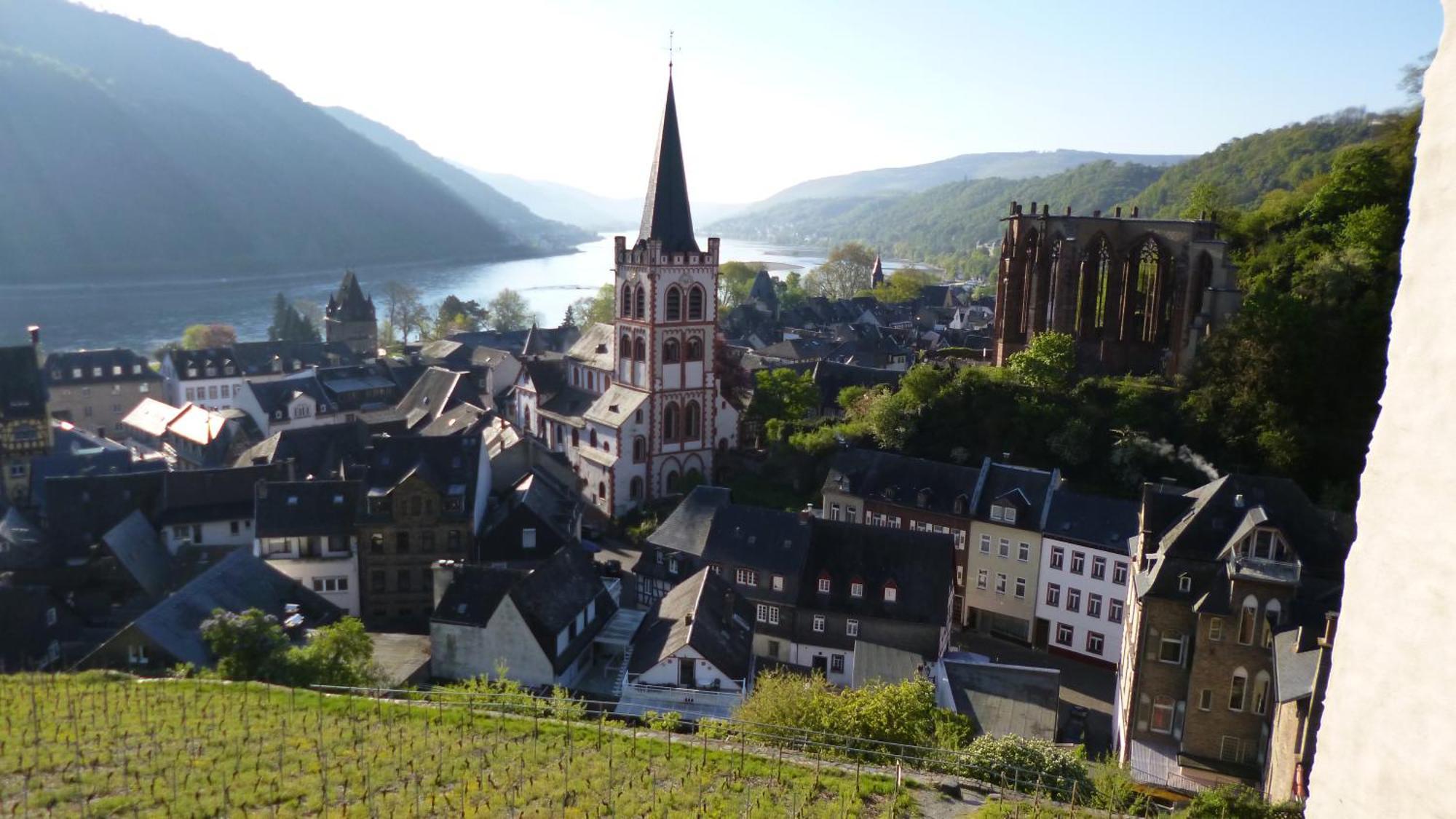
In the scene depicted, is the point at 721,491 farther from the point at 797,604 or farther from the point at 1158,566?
the point at 1158,566

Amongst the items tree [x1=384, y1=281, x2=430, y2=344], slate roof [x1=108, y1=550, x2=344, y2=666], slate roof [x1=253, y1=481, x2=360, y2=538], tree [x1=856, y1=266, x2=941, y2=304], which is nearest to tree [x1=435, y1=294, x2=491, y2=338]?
tree [x1=384, y1=281, x2=430, y2=344]

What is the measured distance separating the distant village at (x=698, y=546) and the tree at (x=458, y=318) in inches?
2111

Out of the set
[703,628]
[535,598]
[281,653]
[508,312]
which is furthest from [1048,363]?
[508,312]

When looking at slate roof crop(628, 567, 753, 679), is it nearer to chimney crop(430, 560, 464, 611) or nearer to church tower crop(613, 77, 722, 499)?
chimney crop(430, 560, 464, 611)

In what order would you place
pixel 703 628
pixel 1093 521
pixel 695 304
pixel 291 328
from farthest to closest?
pixel 291 328 → pixel 695 304 → pixel 1093 521 → pixel 703 628

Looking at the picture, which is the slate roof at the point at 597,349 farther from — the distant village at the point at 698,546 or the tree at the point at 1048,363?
the tree at the point at 1048,363

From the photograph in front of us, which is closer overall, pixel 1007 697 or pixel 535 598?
pixel 1007 697

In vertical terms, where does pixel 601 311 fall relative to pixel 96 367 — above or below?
above

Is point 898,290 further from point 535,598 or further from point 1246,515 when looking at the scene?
point 1246,515

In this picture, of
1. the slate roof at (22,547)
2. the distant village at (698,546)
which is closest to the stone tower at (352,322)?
the distant village at (698,546)

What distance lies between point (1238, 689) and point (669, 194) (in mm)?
38142

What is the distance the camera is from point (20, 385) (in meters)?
52.9

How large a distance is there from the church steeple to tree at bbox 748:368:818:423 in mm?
9188

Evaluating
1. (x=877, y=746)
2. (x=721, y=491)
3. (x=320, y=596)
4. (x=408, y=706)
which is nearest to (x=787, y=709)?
(x=877, y=746)
